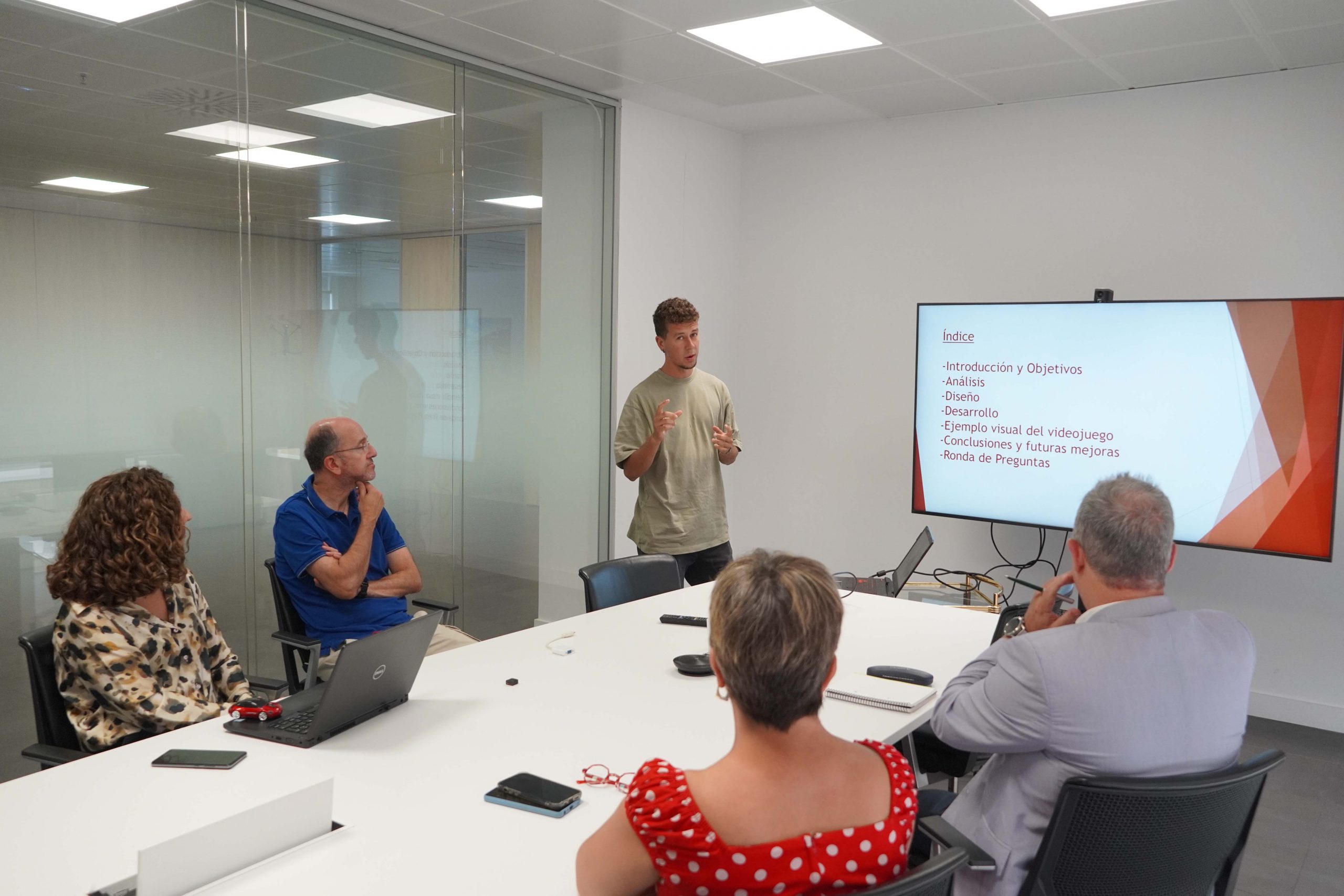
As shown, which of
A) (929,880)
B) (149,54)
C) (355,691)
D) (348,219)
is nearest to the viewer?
(929,880)

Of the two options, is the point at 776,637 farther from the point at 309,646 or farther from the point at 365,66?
the point at 365,66

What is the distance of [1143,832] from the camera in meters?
1.70

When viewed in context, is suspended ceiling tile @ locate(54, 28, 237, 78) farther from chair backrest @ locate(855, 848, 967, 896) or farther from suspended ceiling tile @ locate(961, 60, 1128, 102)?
chair backrest @ locate(855, 848, 967, 896)

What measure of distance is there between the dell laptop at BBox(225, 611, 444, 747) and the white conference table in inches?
1.1

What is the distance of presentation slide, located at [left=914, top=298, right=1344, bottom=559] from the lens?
4.26 meters

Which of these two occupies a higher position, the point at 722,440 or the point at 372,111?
the point at 372,111

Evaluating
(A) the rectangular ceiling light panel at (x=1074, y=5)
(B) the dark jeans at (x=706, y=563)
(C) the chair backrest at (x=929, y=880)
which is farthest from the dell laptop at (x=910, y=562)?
(C) the chair backrest at (x=929, y=880)

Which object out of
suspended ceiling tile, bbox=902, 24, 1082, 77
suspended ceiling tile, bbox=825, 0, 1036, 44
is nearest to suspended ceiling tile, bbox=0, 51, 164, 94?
suspended ceiling tile, bbox=825, 0, 1036, 44

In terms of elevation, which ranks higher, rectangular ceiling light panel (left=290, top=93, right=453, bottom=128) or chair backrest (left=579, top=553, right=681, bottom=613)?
rectangular ceiling light panel (left=290, top=93, right=453, bottom=128)

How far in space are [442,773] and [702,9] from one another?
10.5ft

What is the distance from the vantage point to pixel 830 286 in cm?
609

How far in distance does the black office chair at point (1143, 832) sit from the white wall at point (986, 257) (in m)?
3.44

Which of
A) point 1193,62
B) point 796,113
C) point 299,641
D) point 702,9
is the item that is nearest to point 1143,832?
point 299,641

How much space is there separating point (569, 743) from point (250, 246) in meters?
2.71
